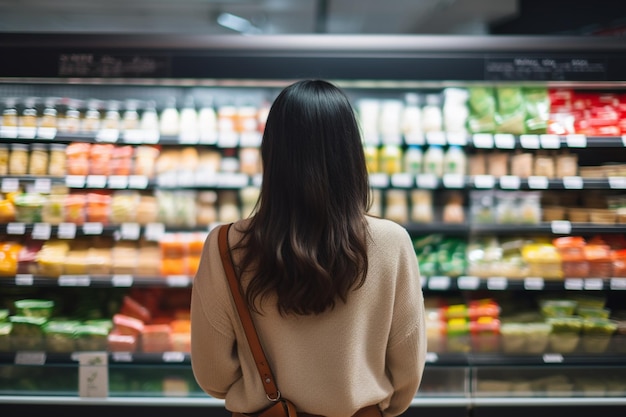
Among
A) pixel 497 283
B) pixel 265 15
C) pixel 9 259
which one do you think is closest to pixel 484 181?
pixel 497 283

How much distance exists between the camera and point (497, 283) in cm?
311

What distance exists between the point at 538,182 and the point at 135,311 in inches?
95.0

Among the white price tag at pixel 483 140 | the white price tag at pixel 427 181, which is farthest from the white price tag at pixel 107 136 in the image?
the white price tag at pixel 483 140

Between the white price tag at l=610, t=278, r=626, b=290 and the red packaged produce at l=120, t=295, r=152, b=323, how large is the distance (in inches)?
104

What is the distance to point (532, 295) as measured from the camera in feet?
11.5

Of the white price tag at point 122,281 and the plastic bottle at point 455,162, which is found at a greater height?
the plastic bottle at point 455,162

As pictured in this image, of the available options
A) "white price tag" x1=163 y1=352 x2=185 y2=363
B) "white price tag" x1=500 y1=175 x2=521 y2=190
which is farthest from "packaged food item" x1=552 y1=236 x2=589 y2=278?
"white price tag" x1=163 y1=352 x2=185 y2=363

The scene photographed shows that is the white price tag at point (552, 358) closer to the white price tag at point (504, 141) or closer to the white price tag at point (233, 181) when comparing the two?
the white price tag at point (504, 141)

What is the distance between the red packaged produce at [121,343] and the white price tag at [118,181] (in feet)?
2.75

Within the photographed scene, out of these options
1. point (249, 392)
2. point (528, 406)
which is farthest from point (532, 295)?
point (249, 392)

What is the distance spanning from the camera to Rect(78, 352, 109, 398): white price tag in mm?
3072

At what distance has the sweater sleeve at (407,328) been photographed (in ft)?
4.54

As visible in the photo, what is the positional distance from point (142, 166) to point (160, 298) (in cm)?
84

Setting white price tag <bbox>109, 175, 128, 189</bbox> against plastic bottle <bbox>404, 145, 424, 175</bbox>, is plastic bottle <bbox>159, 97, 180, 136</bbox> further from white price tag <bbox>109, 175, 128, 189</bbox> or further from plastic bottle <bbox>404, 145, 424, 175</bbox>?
plastic bottle <bbox>404, 145, 424, 175</bbox>
